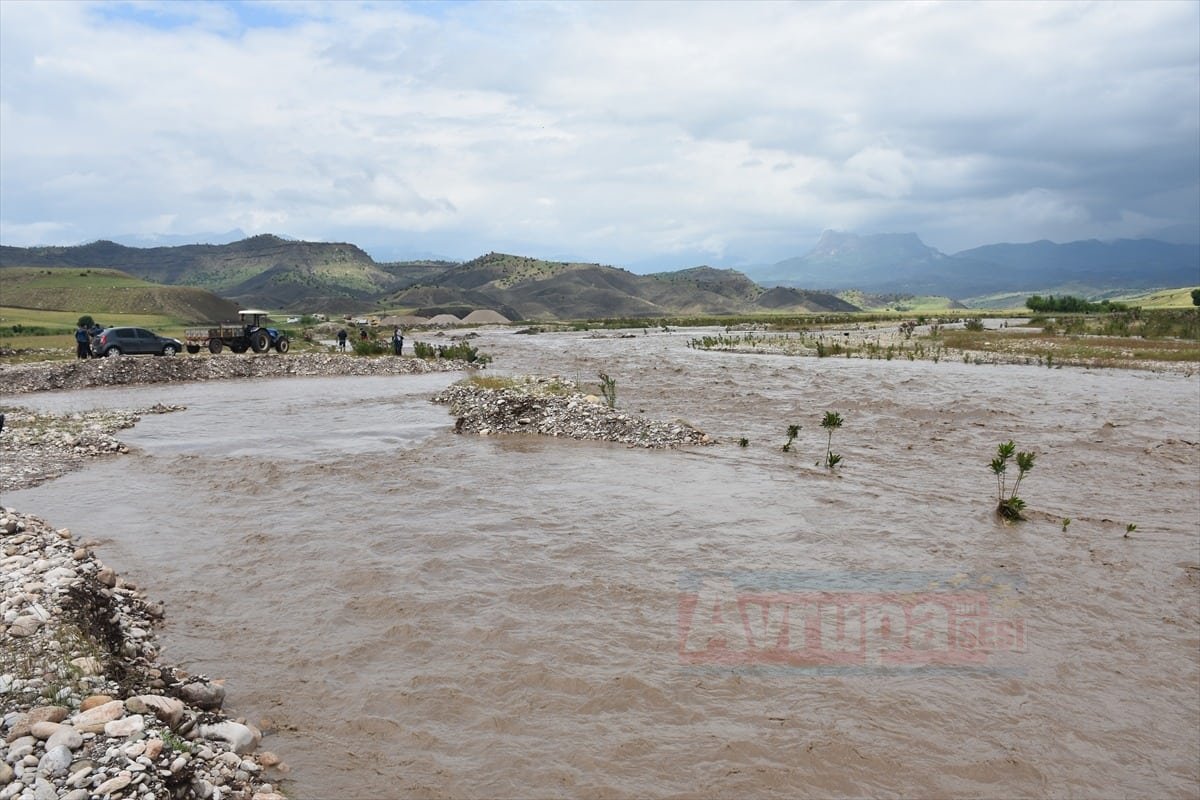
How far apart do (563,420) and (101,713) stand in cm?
1498

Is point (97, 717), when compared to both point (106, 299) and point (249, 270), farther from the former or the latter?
point (249, 270)

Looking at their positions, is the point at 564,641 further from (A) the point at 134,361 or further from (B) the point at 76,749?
(A) the point at 134,361

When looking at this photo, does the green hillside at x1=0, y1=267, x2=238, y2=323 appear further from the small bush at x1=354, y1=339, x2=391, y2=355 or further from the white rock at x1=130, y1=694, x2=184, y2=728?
the white rock at x1=130, y1=694, x2=184, y2=728

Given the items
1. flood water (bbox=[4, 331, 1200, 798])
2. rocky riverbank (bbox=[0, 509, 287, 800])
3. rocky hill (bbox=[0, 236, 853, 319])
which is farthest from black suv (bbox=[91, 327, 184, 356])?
rocky hill (bbox=[0, 236, 853, 319])

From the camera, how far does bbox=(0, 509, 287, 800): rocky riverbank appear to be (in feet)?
14.6

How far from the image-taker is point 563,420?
19703mm

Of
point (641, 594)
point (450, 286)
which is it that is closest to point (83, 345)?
point (641, 594)

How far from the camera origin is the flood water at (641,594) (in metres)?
5.95

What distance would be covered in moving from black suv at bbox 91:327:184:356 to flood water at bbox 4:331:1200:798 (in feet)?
63.8

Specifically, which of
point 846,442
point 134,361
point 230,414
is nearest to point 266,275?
point 134,361

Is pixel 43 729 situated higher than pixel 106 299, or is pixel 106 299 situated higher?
pixel 106 299

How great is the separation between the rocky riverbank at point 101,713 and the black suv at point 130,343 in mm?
32951

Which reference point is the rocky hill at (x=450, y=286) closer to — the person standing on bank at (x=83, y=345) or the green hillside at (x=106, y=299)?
the green hillside at (x=106, y=299)

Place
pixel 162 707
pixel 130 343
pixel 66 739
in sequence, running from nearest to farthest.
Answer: pixel 66 739, pixel 162 707, pixel 130 343
